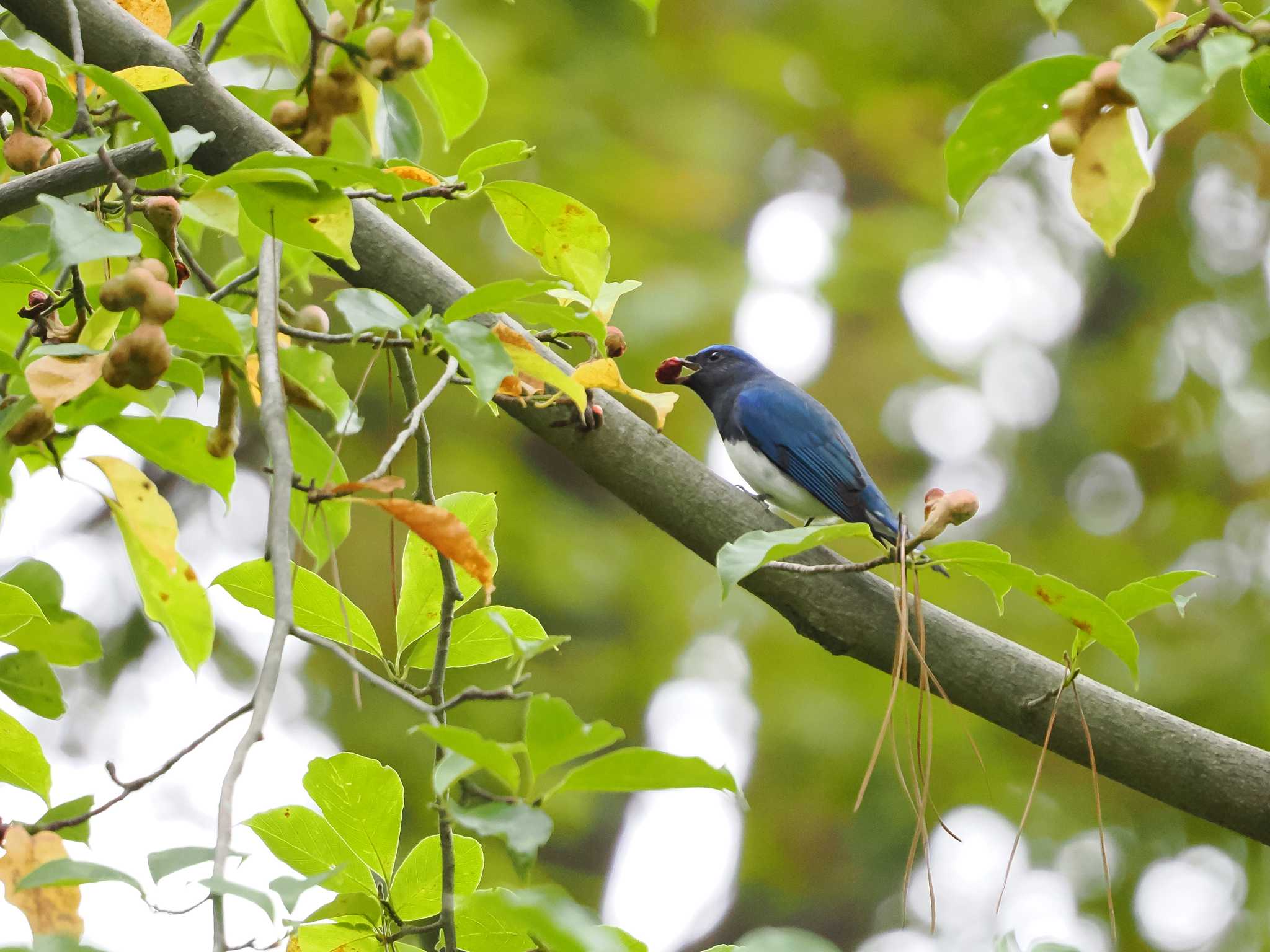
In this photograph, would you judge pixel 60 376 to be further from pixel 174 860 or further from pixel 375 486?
pixel 174 860

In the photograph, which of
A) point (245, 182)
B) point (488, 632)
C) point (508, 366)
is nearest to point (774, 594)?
point (488, 632)

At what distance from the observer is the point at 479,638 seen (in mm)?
1777

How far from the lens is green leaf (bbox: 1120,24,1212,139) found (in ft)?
3.67

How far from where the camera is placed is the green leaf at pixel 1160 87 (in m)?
1.12

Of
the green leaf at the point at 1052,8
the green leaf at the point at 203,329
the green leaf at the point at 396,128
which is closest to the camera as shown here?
the green leaf at the point at 1052,8

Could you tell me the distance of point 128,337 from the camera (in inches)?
51.7

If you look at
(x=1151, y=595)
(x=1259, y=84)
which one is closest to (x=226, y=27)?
(x=1259, y=84)

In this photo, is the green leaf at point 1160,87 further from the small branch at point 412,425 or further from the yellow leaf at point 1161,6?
the small branch at point 412,425

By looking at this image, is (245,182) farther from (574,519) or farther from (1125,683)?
(1125,683)

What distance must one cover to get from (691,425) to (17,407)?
4323mm

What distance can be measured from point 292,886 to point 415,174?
3.78 ft

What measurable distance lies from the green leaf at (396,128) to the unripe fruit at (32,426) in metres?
0.91

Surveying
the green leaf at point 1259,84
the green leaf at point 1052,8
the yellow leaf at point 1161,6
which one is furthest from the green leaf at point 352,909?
the green leaf at point 1259,84

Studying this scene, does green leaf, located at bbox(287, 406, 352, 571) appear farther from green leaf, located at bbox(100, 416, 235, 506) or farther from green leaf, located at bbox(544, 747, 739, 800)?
green leaf, located at bbox(544, 747, 739, 800)
